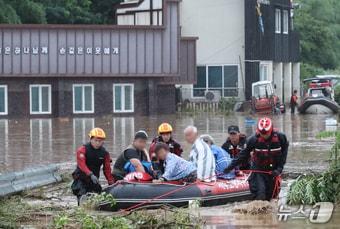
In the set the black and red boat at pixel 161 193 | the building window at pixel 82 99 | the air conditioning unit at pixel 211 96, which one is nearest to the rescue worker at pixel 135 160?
the black and red boat at pixel 161 193

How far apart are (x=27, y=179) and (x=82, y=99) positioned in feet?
113

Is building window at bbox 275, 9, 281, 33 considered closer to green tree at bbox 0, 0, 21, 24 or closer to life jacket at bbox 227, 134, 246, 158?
green tree at bbox 0, 0, 21, 24

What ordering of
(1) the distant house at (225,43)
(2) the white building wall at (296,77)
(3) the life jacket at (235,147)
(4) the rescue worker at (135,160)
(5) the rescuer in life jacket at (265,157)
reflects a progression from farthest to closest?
(2) the white building wall at (296,77) < (1) the distant house at (225,43) < (3) the life jacket at (235,147) < (4) the rescue worker at (135,160) < (5) the rescuer in life jacket at (265,157)

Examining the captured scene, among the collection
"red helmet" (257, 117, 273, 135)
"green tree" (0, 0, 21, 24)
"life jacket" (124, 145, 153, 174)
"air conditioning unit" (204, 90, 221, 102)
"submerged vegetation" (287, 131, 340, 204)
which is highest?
"green tree" (0, 0, 21, 24)

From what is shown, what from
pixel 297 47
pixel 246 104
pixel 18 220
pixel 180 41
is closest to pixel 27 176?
pixel 18 220

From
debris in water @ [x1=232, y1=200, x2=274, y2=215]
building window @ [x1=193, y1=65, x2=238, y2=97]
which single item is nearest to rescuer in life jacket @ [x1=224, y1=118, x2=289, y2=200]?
debris in water @ [x1=232, y1=200, x2=274, y2=215]

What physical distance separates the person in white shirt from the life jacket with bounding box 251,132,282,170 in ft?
6.16

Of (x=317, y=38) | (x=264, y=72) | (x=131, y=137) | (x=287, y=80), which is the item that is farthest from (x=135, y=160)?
(x=317, y=38)

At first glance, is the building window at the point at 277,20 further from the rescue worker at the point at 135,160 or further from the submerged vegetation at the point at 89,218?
the submerged vegetation at the point at 89,218

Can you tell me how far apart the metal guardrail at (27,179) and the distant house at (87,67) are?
30817mm

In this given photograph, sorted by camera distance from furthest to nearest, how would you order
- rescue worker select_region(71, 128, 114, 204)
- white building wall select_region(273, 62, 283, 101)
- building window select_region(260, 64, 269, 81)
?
white building wall select_region(273, 62, 283, 101) < building window select_region(260, 64, 269, 81) < rescue worker select_region(71, 128, 114, 204)

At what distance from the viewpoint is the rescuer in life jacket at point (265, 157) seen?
1455cm

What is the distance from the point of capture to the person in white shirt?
16.6 meters

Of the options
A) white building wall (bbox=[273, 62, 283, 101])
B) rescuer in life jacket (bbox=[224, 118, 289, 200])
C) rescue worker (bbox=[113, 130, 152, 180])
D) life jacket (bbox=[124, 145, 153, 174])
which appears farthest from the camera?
white building wall (bbox=[273, 62, 283, 101])
